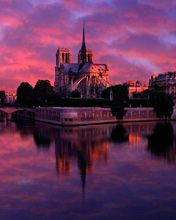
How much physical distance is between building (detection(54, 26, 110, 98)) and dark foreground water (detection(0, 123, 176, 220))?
195 ft

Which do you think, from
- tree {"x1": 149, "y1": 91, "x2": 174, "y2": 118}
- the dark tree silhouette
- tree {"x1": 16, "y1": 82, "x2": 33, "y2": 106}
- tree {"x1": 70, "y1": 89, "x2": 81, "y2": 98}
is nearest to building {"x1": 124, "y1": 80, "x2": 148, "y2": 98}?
tree {"x1": 70, "y1": 89, "x2": 81, "y2": 98}

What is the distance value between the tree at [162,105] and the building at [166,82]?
29.0m

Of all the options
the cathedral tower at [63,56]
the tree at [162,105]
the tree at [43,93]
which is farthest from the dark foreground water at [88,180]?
the cathedral tower at [63,56]

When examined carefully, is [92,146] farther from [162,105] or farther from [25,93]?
[25,93]

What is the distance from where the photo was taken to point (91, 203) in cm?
1478

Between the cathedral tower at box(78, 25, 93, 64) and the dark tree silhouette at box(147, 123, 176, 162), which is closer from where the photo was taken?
the dark tree silhouette at box(147, 123, 176, 162)

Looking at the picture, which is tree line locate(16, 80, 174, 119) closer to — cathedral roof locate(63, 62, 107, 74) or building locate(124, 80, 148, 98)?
cathedral roof locate(63, 62, 107, 74)

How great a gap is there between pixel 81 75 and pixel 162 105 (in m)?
42.9

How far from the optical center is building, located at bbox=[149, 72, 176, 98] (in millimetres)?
90750

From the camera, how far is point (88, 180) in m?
18.3

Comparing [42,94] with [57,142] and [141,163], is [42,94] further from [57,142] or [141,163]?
[141,163]

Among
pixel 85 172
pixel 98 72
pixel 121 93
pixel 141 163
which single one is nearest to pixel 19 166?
pixel 85 172

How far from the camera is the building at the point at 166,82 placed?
9075 centimetres

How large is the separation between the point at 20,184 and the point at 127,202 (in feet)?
17.6
